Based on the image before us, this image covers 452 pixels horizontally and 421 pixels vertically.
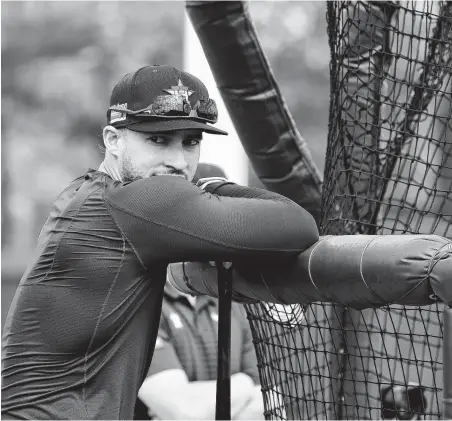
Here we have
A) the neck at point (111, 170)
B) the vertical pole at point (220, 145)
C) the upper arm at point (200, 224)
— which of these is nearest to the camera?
the upper arm at point (200, 224)

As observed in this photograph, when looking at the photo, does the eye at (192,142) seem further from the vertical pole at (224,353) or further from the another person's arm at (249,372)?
the another person's arm at (249,372)

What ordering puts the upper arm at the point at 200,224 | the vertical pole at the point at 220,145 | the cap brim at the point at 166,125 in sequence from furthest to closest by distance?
the vertical pole at the point at 220,145, the cap brim at the point at 166,125, the upper arm at the point at 200,224

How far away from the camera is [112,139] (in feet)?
6.62

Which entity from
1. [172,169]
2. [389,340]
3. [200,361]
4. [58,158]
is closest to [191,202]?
[172,169]

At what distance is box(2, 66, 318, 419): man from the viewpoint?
5.91 ft

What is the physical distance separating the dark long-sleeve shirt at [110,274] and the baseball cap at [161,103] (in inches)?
5.8

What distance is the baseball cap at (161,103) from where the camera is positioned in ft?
6.30

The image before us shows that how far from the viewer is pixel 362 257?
1.65 meters

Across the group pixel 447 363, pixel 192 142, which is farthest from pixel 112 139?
pixel 447 363

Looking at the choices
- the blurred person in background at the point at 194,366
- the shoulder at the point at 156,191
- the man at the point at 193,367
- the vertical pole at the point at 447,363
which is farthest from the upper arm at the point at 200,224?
the man at the point at 193,367

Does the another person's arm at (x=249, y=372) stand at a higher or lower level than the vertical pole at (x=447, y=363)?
lower

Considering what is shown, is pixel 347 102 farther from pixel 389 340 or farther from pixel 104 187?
pixel 389 340

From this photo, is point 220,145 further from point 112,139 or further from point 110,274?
point 110,274

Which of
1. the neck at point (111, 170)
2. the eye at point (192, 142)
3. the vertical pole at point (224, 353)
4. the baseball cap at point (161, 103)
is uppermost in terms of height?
the baseball cap at point (161, 103)
